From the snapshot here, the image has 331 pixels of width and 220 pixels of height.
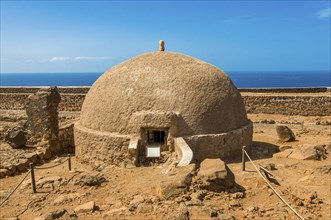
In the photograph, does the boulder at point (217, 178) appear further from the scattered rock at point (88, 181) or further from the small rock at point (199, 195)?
the scattered rock at point (88, 181)

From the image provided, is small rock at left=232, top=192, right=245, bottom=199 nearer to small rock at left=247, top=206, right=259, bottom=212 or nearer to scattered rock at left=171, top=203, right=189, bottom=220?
small rock at left=247, top=206, right=259, bottom=212

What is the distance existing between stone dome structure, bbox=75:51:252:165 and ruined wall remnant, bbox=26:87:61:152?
7.67 ft

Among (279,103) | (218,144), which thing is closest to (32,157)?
(218,144)

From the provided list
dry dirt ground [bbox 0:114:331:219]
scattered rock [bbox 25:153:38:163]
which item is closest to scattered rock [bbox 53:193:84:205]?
dry dirt ground [bbox 0:114:331:219]

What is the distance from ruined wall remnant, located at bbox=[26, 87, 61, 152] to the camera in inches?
439

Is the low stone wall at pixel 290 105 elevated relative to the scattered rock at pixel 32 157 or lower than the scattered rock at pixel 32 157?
elevated

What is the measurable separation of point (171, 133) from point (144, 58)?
3.24 m

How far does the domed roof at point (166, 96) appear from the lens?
28.0 feet

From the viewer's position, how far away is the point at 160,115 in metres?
8.20

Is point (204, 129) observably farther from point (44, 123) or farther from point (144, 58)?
point (44, 123)

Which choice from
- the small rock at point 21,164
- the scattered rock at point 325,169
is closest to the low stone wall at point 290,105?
the scattered rock at point 325,169

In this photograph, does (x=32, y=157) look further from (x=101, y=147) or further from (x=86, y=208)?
(x=86, y=208)

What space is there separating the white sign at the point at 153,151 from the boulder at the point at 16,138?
19.2 ft

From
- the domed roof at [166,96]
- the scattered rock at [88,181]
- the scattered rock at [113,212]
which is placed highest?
the domed roof at [166,96]
